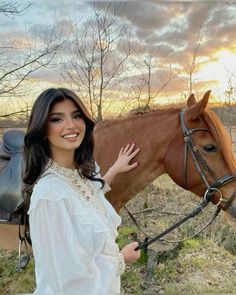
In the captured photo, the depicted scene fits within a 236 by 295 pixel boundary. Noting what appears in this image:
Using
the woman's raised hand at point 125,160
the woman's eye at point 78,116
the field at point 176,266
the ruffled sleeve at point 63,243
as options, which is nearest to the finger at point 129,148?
the woman's raised hand at point 125,160

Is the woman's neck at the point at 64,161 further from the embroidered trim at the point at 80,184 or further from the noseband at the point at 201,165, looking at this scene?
the noseband at the point at 201,165

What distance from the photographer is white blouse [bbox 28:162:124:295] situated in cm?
113

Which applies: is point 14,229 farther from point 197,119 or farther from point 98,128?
point 197,119

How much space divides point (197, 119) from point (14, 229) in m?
1.71

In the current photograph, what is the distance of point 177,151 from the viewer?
257 centimetres

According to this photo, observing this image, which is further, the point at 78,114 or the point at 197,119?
the point at 197,119

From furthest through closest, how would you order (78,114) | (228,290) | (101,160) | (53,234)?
(228,290) → (101,160) → (78,114) → (53,234)

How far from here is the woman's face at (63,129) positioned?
4.34 feet

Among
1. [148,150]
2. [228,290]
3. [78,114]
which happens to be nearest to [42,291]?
[78,114]

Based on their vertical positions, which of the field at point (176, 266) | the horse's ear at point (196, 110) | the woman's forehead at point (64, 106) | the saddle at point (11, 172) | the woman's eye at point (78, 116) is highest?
the woman's forehead at point (64, 106)

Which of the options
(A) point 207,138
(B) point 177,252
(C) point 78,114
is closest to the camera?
(C) point 78,114

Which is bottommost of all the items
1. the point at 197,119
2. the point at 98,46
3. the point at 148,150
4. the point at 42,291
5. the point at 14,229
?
the point at 14,229

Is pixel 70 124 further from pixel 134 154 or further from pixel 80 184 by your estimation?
pixel 134 154

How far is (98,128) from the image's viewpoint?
290cm
